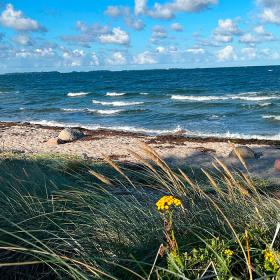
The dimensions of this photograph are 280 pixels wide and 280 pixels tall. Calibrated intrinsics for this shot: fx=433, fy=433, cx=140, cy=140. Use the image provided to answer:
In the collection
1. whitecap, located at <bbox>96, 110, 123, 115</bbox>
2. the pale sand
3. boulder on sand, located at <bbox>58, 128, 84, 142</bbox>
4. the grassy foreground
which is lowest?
whitecap, located at <bbox>96, 110, 123, 115</bbox>

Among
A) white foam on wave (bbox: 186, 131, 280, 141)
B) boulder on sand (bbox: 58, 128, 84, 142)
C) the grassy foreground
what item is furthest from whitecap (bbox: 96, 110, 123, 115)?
the grassy foreground

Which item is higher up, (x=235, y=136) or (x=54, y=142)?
(x=54, y=142)

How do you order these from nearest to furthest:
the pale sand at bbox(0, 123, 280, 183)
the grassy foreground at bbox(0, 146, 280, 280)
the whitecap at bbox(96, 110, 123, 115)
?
1. the grassy foreground at bbox(0, 146, 280, 280)
2. the pale sand at bbox(0, 123, 280, 183)
3. the whitecap at bbox(96, 110, 123, 115)

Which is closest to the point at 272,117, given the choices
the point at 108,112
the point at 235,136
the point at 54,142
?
the point at 235,136

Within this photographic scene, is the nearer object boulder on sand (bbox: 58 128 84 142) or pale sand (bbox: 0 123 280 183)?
pale sand (bbox: 0 123 280 183)

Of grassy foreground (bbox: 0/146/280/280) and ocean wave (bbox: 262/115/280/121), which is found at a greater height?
grassy foreground (bbox: 0/146/280/280)

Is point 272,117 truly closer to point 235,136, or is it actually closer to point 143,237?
point 235,136

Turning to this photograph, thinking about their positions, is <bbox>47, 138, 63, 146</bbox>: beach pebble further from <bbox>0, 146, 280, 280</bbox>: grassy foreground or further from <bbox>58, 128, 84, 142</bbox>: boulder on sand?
<bbox>0, 146, 280, 280</bbox>: grassy foreground

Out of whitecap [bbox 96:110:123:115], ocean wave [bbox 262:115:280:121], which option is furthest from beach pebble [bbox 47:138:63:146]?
whitecap [bbox 96:110:123:115]

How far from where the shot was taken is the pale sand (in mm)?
13250

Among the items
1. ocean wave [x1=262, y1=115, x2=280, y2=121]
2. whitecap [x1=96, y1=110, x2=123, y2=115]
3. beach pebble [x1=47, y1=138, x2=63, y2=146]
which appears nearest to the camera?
beach pebble [x1=47, y1=138, x2=63, y2=146]

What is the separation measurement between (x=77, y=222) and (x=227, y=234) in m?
1.21

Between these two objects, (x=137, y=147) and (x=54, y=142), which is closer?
(x=137, y=147)

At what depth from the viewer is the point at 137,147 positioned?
15.2m
